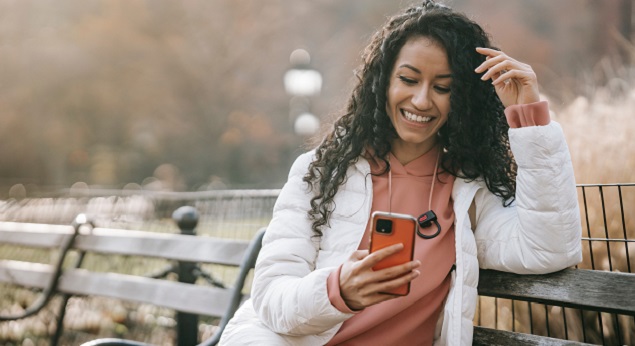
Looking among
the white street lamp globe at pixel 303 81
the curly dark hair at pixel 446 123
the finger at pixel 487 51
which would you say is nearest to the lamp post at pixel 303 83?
the white street lamp globe at pixel 303 81

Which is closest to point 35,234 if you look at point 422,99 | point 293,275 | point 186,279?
point 186,279

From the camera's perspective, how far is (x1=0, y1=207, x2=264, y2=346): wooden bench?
8.97 feet

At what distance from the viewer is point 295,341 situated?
1.77m

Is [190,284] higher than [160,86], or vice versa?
[160,86]

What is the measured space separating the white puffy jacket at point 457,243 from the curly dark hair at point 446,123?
45 millimetres

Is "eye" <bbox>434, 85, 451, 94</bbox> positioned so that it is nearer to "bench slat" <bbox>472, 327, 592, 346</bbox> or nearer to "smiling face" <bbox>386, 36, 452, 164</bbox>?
"smiling face" <bbox>386, 36, 452, 164</bbox>

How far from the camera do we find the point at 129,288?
3.27 meters

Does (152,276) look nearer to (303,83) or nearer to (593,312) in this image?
(593,312)

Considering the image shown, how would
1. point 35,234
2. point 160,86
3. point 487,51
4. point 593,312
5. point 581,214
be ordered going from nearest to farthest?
point 487,51 → point 593,312 → point 581,214 → point 35,234 → point 160,86

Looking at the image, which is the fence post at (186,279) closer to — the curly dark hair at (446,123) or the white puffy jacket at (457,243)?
the white puffy jacket at (457,243)

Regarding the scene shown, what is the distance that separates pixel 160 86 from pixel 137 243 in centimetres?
1656

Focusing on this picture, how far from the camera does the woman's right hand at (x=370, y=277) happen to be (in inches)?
53.2

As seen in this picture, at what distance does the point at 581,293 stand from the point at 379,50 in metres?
1.03

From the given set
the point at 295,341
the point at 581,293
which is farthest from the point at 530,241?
the point at 295,341
